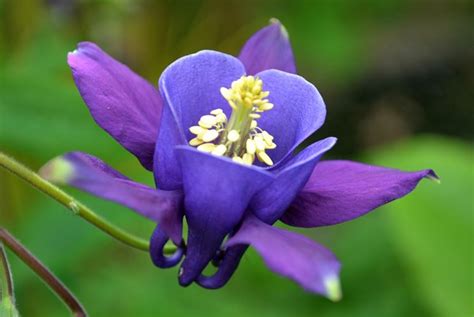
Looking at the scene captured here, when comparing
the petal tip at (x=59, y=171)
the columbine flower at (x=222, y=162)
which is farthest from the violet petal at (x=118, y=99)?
the petal tip at (x=59, y=171)

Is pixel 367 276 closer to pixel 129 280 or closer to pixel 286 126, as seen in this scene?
pixel 129 280

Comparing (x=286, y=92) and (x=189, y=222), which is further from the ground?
(x=286, y=92)

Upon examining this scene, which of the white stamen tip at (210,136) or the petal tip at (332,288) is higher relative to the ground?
the petal tip at (332,288)

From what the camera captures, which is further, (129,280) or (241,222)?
(129,280)

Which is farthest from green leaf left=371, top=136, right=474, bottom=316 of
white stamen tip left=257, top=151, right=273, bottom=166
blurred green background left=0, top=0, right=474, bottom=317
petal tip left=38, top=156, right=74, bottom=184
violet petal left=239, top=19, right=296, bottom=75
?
petal tip left=38, top=156, right=74, bottom=184

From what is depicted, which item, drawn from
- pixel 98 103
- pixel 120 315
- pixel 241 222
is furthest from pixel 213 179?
pixel 120 315

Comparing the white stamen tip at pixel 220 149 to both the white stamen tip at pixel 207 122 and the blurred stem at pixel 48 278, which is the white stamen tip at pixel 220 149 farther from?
the blurred stem at pixel 48 278
